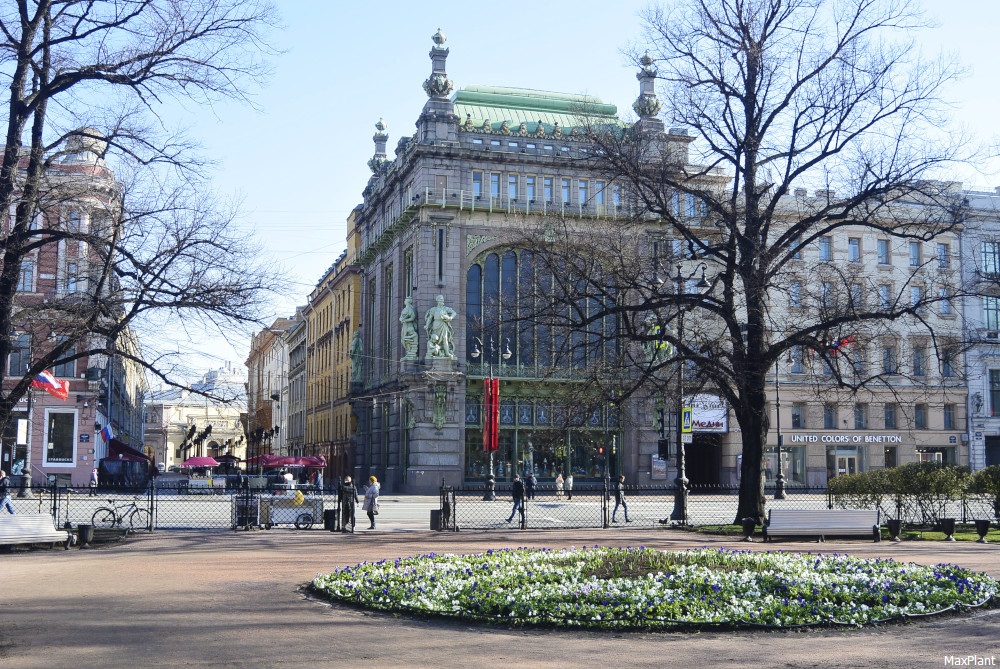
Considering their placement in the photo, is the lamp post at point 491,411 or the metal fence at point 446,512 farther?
the lamp post at point 491,411

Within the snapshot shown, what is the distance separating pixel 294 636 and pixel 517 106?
53.5 meters

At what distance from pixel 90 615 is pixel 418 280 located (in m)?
43.4

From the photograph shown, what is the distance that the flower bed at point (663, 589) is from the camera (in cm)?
1291

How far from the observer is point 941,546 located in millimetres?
23938

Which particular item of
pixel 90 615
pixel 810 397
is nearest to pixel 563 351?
pixel 90 615

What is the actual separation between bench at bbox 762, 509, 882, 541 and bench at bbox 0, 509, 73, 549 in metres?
16.9

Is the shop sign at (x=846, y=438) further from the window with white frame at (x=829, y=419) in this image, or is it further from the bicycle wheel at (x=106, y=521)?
the bicycle wheel at (x=106, y=521)

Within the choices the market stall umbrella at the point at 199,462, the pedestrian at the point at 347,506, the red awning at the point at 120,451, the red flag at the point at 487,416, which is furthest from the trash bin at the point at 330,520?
the market stall umbrella at the point at 199,462

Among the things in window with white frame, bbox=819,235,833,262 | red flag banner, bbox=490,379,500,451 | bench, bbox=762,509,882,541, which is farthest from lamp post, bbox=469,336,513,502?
bench, bbox=762,509,882,541

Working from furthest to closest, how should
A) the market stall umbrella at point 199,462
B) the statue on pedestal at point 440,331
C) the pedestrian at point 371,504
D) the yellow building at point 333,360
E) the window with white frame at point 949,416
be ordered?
the yellow building at point 333,360, the market stall umbrella at point 199,462, the window with white frame at point 949,416, the statue on pedestal at point 440,331, the pedestrian at point 371,504

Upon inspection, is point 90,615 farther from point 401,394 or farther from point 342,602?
point 401,394

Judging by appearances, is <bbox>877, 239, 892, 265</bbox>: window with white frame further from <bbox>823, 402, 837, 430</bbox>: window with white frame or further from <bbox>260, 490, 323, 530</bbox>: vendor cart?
<bbox>260, 490, 323, 530</bbox>: vendor cart

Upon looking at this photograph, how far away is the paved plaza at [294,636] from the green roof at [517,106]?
4497cm

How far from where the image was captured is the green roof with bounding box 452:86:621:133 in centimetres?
6075
